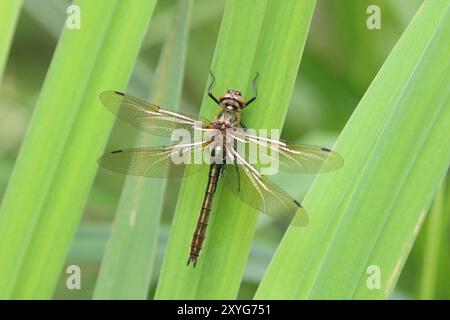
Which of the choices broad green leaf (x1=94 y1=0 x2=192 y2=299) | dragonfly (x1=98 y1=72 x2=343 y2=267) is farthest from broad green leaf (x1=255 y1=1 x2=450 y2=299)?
broad green leaf (x1=94 y1=0 x2=192 y2=299)

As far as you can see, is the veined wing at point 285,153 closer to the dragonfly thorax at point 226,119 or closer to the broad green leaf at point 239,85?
the dragonfly thorax at point 226,119

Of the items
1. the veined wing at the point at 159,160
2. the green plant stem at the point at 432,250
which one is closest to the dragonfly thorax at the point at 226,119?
the veined wing at the point at 159,160

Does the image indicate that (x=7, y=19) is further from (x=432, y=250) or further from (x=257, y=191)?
(x=432, y=250)

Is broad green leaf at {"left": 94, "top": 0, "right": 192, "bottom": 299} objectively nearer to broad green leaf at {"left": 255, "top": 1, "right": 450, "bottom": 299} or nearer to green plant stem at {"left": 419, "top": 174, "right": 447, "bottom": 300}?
broad green leaf at {"left": 255, "top": 1, "right": 450, "bottom": 299}
